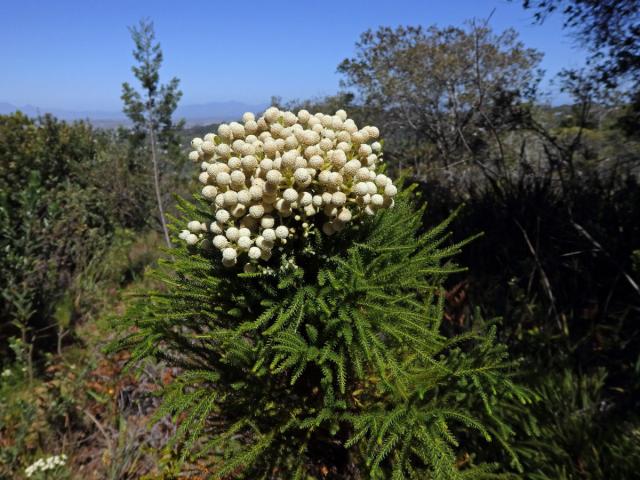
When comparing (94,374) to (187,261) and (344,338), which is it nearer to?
(187,261)

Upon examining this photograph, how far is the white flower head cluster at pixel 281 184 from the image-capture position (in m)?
1.07

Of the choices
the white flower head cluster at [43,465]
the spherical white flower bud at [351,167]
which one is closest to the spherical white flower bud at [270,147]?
the spherical white flower bud at [351,167]

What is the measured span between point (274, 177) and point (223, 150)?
0.22 m

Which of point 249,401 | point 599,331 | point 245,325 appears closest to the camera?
point 245,325

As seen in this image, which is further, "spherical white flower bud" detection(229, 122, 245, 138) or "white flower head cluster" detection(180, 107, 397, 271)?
"spherical white flower bud" detection(229, 122, 245, 138)

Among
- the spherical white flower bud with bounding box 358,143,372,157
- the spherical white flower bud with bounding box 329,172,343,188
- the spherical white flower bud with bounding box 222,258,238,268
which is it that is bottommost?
the spherical white flower bud with bounding box 222,258,238,268

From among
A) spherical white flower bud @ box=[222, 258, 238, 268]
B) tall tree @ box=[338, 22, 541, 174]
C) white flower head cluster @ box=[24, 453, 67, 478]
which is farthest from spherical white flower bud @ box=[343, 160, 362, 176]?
tall tree @ box=[338, 22, 541, 174]

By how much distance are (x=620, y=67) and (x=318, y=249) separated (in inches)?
173

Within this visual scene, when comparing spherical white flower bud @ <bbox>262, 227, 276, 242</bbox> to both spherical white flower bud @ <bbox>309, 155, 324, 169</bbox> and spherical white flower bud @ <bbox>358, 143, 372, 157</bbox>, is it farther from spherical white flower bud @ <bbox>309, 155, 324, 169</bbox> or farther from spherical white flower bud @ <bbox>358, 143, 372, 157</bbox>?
spherical white flower bud @ <bbox>358, 143, 372, 157</bbox>

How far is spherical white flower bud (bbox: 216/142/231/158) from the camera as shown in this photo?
113 centimetres

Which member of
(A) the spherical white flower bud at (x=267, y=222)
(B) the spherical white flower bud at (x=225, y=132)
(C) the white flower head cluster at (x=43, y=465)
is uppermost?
(B) the spherical white flower bud at (x=225, y=132)

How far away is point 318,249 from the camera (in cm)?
117

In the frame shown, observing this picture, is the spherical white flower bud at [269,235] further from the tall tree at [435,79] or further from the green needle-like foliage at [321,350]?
the tall tree at [435,79]

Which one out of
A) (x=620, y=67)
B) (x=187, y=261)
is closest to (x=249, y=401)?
(x=187, y=261)
